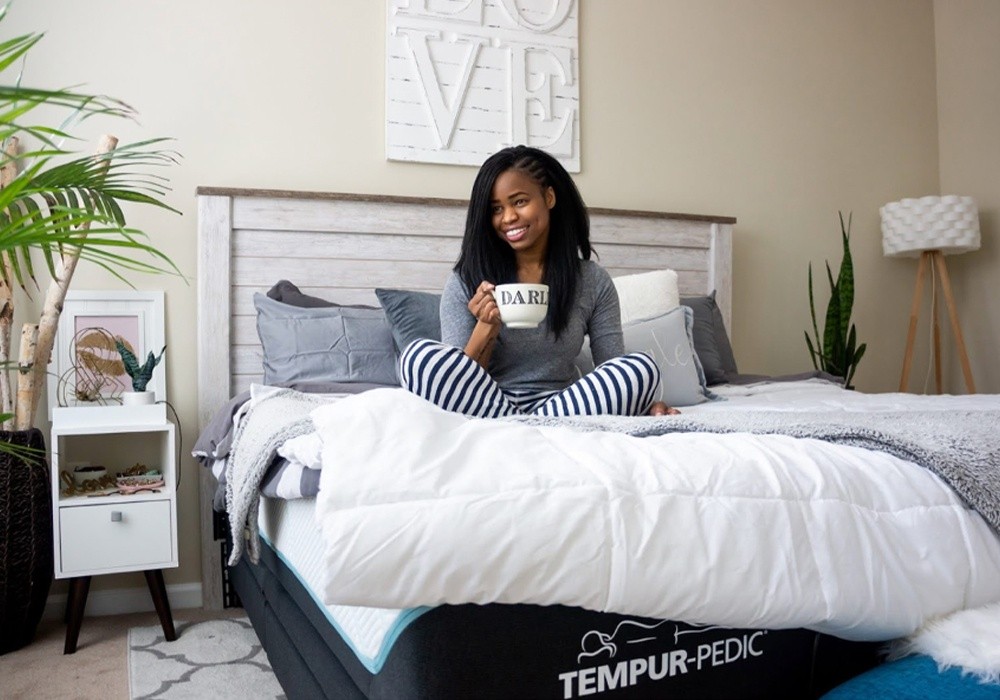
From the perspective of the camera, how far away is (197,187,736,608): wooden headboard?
2.58 m

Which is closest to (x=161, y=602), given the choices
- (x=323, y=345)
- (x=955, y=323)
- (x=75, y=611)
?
(x=75, y=611)

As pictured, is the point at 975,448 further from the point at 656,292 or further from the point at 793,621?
the point at 656,292

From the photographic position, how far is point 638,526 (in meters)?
0.86

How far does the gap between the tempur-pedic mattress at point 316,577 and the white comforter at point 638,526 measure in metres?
0.10

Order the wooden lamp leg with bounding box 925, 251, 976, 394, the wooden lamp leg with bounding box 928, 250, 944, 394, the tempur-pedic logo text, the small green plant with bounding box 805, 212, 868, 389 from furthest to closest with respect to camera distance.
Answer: the wooden lamp leg with bounding box 928, 250, 944, 394 → the wooden lamp leg with bounding box 925, 251, 976, 394 → the small green plant with bounding box 805, 212, 868, 389 → the tempur-pedic logo text

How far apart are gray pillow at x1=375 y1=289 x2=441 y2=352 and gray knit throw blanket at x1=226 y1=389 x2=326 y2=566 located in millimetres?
517

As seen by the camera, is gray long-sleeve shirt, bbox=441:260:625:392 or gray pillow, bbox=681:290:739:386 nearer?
gray long-sleeve shirt, bbox=441:260:625:392

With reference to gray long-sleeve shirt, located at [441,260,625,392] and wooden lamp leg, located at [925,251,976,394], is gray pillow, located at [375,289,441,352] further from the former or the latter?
wooden lamp leg, located at [925,251,976,394]

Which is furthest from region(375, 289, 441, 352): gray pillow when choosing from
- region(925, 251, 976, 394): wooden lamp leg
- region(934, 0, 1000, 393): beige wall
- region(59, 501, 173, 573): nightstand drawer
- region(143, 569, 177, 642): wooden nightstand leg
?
region(934, 0, 1000, 393): beige wall

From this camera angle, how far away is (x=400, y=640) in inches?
33.4

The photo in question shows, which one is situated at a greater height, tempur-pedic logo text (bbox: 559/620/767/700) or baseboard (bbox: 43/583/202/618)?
tempur-pedic logo text (bbox: 559/620/767/700)

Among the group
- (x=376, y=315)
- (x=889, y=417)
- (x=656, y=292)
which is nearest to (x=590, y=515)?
(x=889, y=417)

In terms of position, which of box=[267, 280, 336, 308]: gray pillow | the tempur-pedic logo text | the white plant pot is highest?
box=[267, 280, 336, 308]: gray pillow

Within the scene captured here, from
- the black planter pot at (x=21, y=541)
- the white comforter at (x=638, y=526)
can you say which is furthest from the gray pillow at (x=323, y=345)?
the white comforter at (x=638, y=526)
